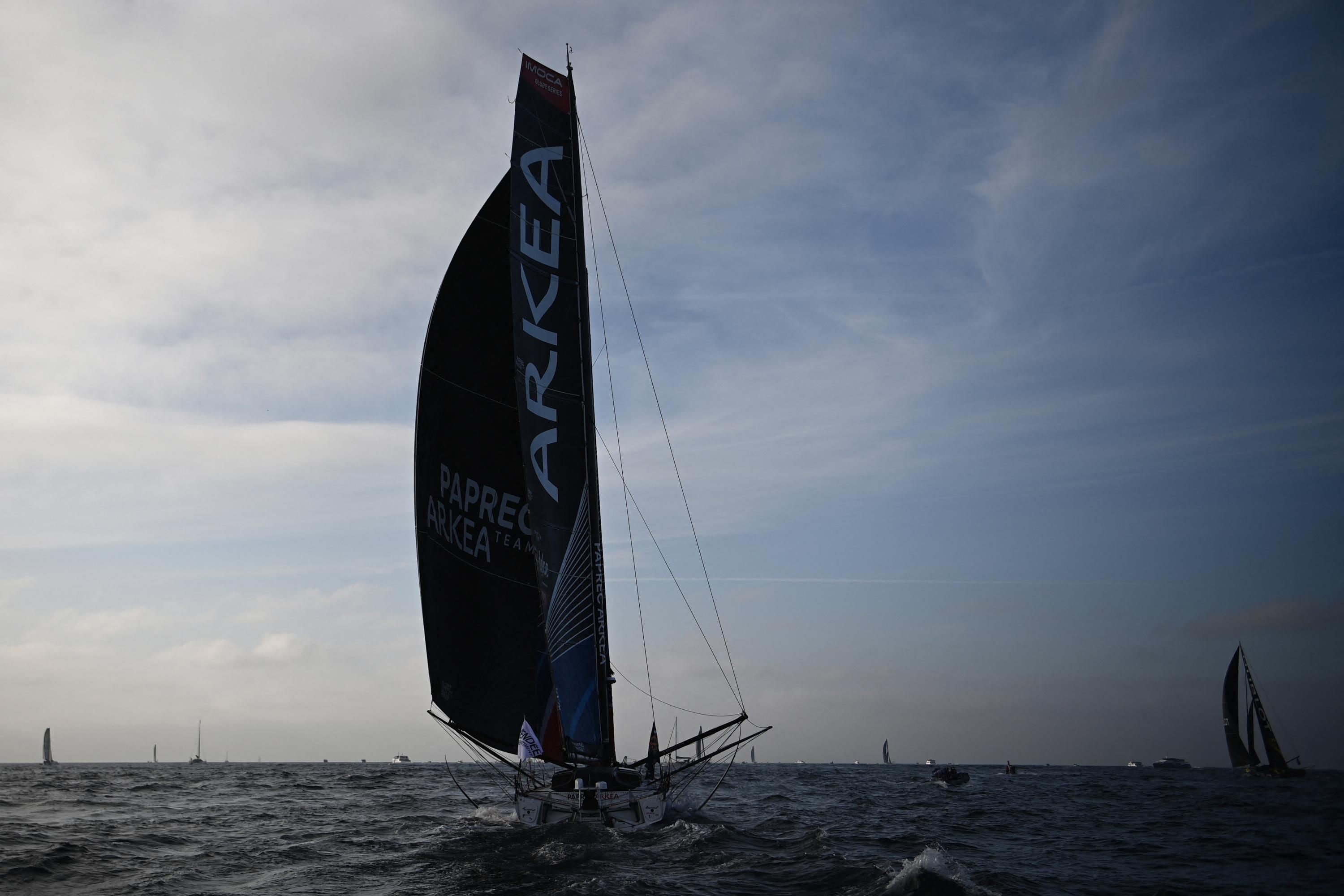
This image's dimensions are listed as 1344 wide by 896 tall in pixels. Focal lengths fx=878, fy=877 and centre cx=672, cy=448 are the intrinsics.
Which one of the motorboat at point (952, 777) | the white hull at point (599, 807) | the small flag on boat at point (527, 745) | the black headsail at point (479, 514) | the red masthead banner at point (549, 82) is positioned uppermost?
the red masthead banner at point (549, 82)

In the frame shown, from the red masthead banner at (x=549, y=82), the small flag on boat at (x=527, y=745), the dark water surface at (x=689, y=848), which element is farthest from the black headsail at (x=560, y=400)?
the dark water surface at (x=689, y=848)

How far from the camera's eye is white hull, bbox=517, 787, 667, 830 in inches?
699

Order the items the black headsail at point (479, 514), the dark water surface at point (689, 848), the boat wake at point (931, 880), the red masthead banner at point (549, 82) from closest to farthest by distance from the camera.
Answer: the boat wake at point (931, 880)
the dark water surface at point (689, 848)
the black headsail at point (479, 514)
the red masthead banner at point (549, 82)

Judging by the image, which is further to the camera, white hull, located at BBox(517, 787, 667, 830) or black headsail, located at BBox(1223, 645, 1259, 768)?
black headsail, located at BBox(1223, 645, 1259, 768)

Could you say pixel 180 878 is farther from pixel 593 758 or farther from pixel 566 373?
pixel 566 373

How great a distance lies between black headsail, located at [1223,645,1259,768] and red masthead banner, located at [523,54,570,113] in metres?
50.7

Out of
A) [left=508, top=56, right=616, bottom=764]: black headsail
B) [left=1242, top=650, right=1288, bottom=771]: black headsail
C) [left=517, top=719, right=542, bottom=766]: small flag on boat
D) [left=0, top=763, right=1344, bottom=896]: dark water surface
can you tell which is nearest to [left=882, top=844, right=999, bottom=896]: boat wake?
[left=0, top=763, right=1344, bottom=896]: dark water surface

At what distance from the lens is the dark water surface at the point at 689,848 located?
593 inches

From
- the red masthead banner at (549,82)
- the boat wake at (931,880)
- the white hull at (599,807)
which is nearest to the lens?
the boat wake at (931,880)

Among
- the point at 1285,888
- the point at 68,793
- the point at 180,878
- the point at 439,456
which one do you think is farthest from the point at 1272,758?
the point at 68,793

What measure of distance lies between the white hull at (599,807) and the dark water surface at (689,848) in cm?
28

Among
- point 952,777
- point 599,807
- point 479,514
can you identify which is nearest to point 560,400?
point 479,514

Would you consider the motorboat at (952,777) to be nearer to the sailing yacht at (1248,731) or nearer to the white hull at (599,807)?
the sailing yacht at (1248,731)

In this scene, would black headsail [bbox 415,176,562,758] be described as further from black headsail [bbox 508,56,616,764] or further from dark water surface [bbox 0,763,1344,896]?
dark water surface [bbox 0,763,1344,896]
